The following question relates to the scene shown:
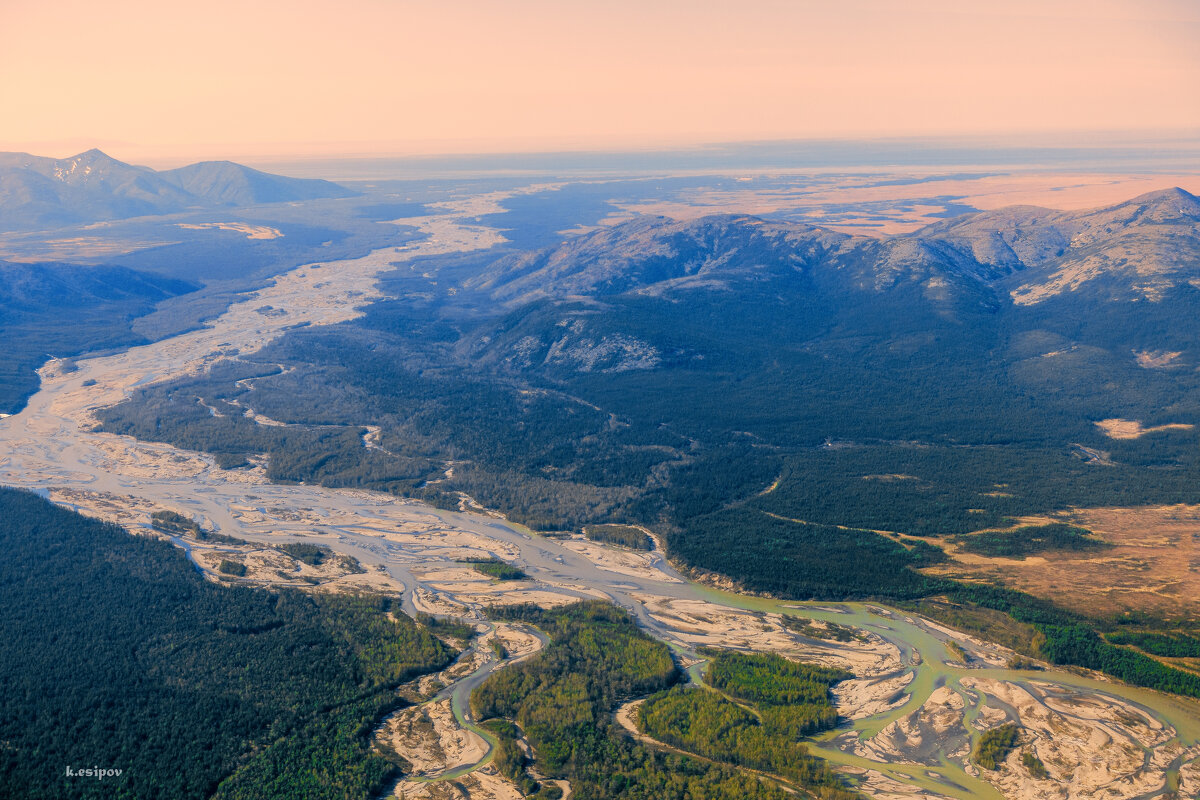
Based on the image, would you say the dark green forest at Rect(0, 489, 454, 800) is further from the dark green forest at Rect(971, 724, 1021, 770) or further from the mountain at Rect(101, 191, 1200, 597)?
the dark green forest at Rect(971, 724, 1021, 770)

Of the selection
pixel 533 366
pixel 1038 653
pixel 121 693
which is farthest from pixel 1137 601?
pixel 533 366

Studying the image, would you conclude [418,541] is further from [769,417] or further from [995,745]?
[995,745]

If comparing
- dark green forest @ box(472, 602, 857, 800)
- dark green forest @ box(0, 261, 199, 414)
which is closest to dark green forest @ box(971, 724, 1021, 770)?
dark green forest @ box(472, 602, 857, 800)

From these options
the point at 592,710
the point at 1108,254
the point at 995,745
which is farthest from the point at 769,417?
the point at 1108,254

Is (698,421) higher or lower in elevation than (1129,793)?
higher

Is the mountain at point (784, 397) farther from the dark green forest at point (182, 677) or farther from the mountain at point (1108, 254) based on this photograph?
the dark green forest at point (182, 677)

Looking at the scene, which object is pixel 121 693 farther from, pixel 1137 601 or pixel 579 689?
pixel 1137 601
